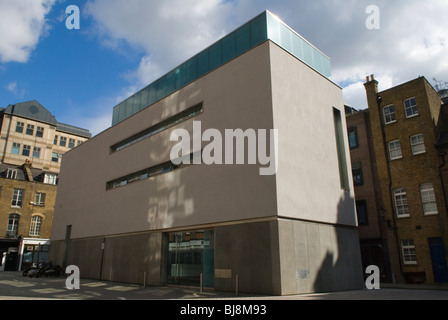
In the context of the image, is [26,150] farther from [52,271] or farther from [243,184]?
[243,184]

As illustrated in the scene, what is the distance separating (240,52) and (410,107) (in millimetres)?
16762

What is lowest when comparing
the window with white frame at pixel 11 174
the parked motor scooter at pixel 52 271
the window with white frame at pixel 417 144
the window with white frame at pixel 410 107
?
the parked motor scooter at pixel 52 271

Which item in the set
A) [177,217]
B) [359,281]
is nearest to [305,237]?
[359,281]

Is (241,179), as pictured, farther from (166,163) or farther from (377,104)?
(377,104)

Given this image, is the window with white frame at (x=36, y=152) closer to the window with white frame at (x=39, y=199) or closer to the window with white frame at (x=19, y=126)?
the window with white frame at (x=19, y=126)

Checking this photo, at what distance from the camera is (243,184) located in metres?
17.9

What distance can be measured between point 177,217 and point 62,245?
20167mm

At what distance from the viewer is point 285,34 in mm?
21672

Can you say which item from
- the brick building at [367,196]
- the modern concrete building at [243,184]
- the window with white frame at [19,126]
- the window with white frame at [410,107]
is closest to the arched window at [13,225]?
the window with white frame at [19,126]

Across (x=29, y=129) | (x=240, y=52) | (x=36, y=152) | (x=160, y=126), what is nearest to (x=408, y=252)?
(x=240, y=52)

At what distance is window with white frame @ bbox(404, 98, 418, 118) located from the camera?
91.4ft

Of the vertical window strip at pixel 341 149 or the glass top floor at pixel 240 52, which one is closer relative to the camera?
the glass top floor at pixel 240 52

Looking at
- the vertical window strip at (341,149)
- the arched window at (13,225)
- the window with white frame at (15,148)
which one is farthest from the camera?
the window with white frame at (15,148)

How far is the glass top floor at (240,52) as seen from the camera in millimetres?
20688
